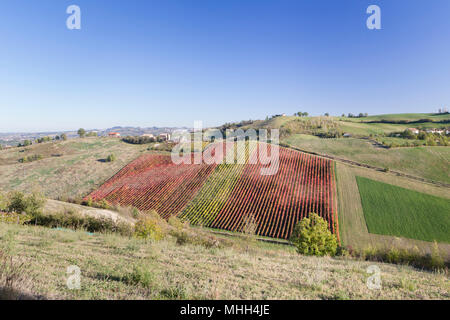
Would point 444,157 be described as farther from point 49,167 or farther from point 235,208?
point 49,167

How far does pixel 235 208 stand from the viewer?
34.3 m

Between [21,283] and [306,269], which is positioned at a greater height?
[21,283]

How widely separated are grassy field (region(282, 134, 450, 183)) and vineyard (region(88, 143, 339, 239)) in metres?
12.4

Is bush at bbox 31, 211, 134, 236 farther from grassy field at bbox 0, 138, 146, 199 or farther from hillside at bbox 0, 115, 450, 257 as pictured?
grassy field at bbox 0, 138, 146, 199

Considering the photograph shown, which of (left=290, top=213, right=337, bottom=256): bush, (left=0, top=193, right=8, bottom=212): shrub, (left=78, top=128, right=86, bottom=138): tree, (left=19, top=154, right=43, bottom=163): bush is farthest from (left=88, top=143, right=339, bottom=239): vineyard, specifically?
(left=78, top=128, right=86, bottom=138): tree

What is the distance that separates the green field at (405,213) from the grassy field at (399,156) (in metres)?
12.5

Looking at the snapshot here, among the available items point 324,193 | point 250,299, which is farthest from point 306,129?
point 250,299

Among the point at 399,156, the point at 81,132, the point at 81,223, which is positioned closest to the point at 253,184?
the point at 81,223

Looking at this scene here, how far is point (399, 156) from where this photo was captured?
52.5m

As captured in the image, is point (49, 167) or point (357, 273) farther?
point (49, 167)

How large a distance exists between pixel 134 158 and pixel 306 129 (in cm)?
7659

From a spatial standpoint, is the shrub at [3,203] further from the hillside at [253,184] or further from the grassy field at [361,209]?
the grassy field at [361,209]

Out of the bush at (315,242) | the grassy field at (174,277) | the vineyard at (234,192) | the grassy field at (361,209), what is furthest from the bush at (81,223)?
the grassy field at (361,209)

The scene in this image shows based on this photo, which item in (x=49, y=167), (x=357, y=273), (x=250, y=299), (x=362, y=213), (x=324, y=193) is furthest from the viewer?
(x=49, y=167)
